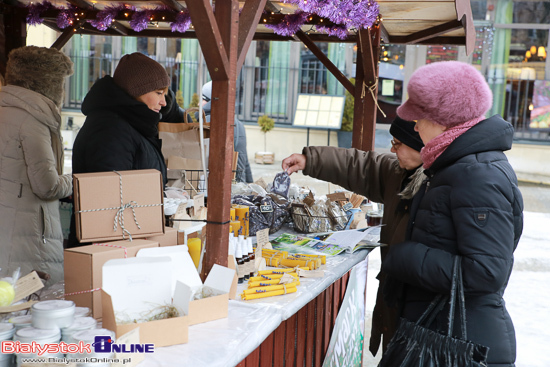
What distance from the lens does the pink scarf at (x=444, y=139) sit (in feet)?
6.07

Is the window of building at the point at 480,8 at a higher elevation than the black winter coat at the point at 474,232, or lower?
higher

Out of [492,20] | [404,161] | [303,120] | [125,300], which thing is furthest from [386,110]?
[125,300]

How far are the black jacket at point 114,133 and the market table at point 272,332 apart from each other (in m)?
0.77

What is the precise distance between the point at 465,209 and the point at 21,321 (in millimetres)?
1300

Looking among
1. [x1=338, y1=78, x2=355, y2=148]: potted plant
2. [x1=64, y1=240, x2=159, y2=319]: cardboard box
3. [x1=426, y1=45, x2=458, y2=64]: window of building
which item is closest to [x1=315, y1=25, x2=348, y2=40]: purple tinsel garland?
[x1=64, y1=240, x2=159, y2=319]: cardboard box

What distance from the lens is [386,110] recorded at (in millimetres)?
16203

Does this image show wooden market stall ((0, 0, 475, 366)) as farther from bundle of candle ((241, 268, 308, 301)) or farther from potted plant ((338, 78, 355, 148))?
potted plant ((338, 78, 355, 148))

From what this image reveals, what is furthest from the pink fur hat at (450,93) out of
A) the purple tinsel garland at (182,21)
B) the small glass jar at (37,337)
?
the purple tinsel garland at (182,21)

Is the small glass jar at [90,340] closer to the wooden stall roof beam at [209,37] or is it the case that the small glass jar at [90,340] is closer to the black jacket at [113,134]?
the wooden stall roof beam at [209,37]

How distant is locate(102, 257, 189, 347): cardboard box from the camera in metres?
1.47

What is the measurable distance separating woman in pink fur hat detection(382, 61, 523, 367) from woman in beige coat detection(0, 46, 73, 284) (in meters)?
1.93

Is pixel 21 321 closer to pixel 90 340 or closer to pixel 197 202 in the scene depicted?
pixel 90 340

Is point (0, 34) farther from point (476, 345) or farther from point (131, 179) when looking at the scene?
point (476, 345)

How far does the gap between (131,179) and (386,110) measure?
15.0m
